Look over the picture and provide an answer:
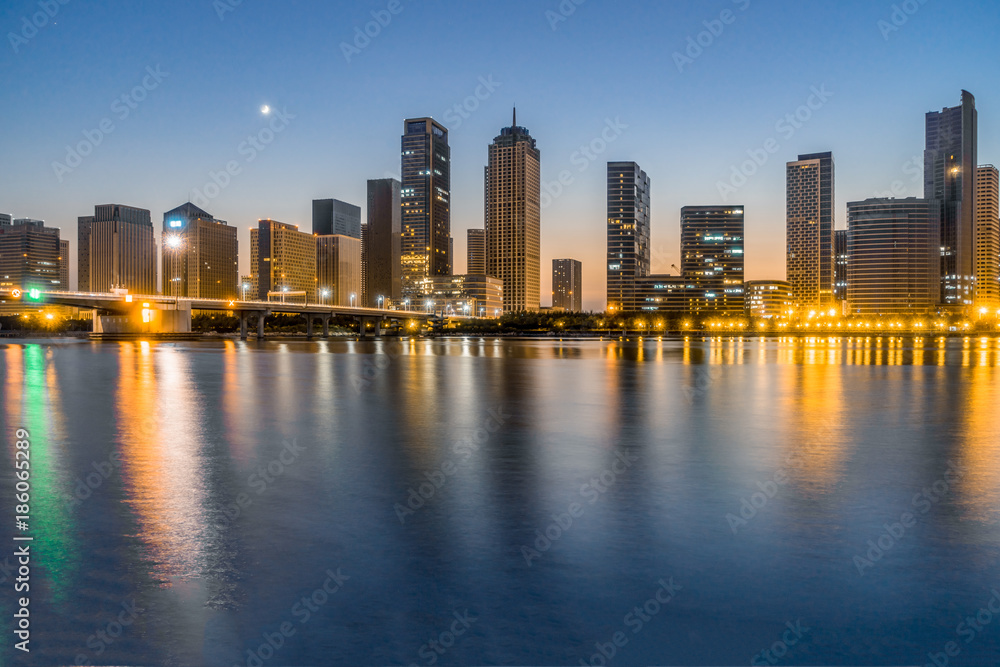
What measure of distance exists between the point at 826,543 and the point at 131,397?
25.4 m

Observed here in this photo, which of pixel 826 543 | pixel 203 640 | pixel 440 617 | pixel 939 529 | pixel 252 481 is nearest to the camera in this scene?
pixel 203 640

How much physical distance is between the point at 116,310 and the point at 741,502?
496 ft

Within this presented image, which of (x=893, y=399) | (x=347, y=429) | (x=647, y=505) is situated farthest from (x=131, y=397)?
(x=893, y=399)

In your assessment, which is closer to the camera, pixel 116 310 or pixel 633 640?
pixel 633 640

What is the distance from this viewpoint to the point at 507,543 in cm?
833

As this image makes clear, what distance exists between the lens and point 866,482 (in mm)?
11875

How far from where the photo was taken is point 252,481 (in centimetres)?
1168

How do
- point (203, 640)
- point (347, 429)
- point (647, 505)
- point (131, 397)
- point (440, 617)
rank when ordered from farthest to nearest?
point (131, 397) < point (347, 429) < point (647, 505) < point (440, 617) < point (203, 640)

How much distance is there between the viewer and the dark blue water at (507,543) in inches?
234

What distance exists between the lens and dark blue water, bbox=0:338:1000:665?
5.95 m

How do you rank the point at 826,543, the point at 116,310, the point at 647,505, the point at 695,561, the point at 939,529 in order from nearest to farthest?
1. the point at 695,561
2. the point at 826,543
3. the point at 939,529
4. the point at 647,505
5. the point at 116,310

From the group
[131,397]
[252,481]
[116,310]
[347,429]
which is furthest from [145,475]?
[116,310]

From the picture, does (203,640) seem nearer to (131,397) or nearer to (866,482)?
(866,482)

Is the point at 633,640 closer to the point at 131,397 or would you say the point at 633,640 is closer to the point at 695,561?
the point at 695,561
